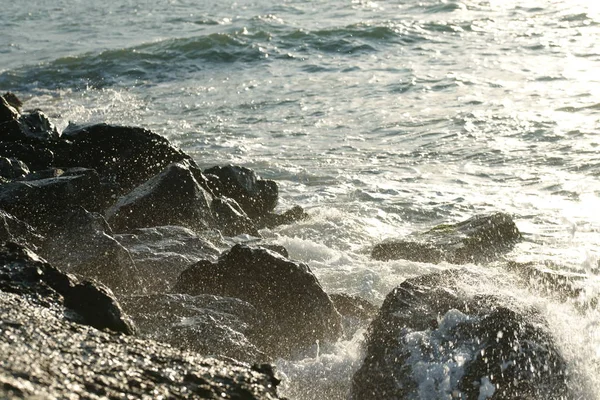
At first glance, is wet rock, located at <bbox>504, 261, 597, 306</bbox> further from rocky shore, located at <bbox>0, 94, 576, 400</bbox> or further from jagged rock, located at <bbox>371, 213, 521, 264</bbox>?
jagged rock, located at <bbox>371, 213, 521, 264</bbox>

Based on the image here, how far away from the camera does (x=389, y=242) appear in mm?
7344

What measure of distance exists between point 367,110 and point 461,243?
668cm

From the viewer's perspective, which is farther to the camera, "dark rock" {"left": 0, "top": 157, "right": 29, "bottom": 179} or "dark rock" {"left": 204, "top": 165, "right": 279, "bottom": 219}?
"dark rock" {"left": 204, "top": 165, "right": 279, "bottom": 219}

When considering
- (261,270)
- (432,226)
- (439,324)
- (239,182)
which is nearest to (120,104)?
(239,182)

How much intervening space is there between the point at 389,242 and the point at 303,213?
1.38m

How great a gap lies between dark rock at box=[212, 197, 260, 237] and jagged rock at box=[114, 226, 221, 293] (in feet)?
2.32

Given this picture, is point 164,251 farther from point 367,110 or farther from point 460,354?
point 367,110

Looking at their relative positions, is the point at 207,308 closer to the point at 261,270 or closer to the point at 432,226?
the point at 261,270

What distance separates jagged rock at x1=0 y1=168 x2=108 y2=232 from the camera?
633 cm

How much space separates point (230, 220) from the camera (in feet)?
24.5

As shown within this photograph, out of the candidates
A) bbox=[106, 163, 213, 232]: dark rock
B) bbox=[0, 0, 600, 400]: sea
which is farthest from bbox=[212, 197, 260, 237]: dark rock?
bbox=[0, 0, 600, 400]: sea

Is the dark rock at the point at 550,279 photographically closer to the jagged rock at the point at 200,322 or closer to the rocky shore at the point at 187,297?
the rocky shore at the point at 187,297

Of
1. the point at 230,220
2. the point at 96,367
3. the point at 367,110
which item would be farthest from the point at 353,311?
the point at 367,110

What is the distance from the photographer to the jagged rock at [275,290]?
17.2 ft
